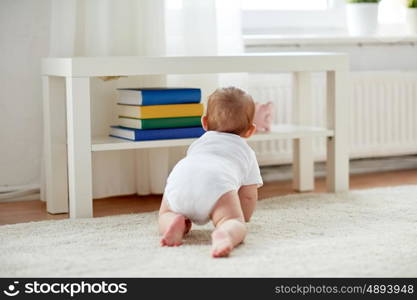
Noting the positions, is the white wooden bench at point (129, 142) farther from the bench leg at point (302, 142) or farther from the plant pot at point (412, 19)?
the plant pot at point (412, 19)

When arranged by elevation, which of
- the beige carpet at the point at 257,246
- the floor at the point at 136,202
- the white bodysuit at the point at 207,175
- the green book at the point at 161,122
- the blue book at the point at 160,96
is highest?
the blue book at the point at 160,96

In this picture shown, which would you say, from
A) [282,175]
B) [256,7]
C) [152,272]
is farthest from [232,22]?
[152,272]

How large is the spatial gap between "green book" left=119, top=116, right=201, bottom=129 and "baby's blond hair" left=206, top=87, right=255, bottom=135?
411 mm

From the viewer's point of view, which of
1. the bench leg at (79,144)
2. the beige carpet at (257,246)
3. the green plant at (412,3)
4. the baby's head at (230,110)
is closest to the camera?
the beige carpet at (257,246)

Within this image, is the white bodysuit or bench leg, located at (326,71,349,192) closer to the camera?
the white bodysuit

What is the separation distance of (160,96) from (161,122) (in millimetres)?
77

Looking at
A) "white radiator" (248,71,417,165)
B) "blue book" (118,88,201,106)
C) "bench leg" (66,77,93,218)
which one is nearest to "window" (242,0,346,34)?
"white radiator" (248,71,417,165)

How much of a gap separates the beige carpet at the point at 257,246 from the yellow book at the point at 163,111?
0.98 feet

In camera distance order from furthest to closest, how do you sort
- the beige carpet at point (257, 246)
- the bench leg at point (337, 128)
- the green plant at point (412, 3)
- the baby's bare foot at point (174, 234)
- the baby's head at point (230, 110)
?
1. the green plant at point (412, 3)
2. the bench leg at point (337, 128)
3. the baby's head at point (230, 110)
4. the baby's bare foot at point (174, 234)
5. the beige carpet at point (257, 246)

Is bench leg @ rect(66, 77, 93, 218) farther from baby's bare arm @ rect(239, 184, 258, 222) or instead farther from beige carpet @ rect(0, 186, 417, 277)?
baby's bare arm @ rect(239, 184, 258, 222)

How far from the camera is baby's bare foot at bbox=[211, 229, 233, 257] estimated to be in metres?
1.73

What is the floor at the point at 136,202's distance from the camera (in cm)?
244

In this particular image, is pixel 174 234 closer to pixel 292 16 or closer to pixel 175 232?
pixel 175 232

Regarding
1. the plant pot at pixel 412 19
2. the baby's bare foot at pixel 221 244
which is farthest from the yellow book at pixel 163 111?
the plant pot at pixel 412 19
